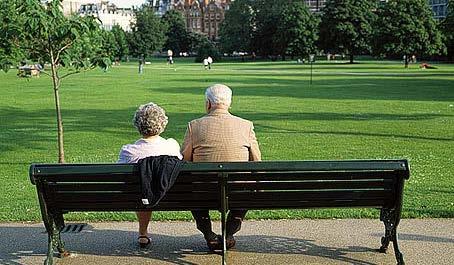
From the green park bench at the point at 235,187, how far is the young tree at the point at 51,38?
5822 millimetres

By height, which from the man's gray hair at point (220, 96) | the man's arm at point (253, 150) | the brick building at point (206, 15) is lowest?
the man's arm at point (253, 150)

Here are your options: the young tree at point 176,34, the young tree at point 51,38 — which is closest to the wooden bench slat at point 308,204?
the young tree at point 51,38

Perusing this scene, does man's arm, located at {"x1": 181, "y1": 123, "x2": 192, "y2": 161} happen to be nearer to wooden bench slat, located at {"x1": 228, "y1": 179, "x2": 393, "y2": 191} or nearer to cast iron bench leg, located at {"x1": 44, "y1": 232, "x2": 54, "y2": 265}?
wooden bench slat, located at {"x1": 228, "y1": 179, "x2": 393, "y2": 191}

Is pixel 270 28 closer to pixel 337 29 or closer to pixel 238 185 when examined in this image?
pixel 337 29

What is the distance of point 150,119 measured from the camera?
235 inches

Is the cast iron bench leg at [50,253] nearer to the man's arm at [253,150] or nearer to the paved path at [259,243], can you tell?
the paved path at [259,243]

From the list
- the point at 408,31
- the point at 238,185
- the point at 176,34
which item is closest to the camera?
the point at 238,185

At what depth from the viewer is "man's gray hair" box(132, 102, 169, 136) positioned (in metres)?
5.96

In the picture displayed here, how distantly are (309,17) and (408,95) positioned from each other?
8246 centimetres

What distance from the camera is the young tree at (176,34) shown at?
154875 mm

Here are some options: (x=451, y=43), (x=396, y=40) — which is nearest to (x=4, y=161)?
(x=396, y=40)

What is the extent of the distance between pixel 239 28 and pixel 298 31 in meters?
19.4

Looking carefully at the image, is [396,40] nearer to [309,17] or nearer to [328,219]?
[309,17]

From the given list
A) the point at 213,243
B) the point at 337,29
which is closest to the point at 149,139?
the point at 213,243
